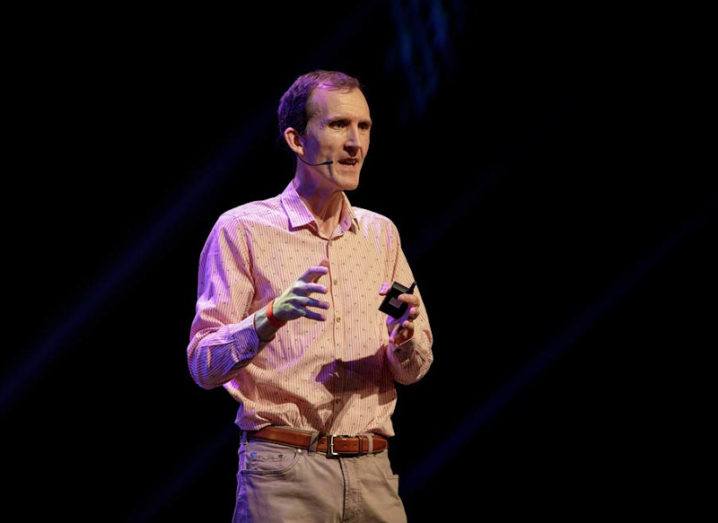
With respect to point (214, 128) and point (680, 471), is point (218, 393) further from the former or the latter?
point (680, 471)

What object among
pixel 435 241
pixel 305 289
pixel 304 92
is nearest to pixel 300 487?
pixel 305 289

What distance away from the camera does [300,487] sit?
1.78 m

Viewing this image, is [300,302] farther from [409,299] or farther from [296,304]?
[409,299]

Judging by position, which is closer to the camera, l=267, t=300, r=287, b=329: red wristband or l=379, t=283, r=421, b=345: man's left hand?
l=267, t=300, r=287, b=329: red wristband

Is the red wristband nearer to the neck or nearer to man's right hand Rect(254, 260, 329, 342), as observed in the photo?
man's right hand Rect(254, 260, 329, 342)

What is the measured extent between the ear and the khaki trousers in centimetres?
72

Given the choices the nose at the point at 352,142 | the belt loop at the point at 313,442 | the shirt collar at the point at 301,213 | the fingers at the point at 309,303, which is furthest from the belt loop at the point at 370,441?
the nose at the point at 352,142

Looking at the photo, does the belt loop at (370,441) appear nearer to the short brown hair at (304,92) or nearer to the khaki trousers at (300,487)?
the khaki trousers at (300,487)

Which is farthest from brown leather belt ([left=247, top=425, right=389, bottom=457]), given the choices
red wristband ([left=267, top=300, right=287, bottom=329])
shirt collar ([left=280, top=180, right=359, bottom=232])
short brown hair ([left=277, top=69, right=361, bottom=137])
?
short brown hair ([left=277, top=69, right=361, bottom=137])

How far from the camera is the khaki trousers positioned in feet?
5.83

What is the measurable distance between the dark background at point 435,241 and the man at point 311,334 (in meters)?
0.88

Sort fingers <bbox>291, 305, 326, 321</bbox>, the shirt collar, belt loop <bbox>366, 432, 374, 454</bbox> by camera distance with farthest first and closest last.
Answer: the shirt collar < belt loop <bbox>366, 432, 374, 454</bbox> < fingers <bbox>291, 305, 326, 321</bbox>

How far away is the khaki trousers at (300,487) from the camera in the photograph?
1.78m

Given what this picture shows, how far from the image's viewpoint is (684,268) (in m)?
3.09
